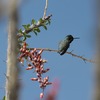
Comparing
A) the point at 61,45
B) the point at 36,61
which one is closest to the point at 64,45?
the point at 61,45

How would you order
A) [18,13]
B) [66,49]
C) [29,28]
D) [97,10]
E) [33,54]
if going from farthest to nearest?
1. [29,28]
2. [66,49]
3. [33,54]
4. [18,13]
5. [97,10]

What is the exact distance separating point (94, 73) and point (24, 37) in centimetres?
658

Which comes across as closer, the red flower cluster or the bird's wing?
the red flower cluster

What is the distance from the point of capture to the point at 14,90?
4.46ft

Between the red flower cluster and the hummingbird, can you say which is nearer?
the red flower cluster

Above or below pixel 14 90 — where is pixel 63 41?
above

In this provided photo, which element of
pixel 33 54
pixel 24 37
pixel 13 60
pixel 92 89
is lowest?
pixel 92 89

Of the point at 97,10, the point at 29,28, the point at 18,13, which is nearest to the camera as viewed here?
the point at 97,10

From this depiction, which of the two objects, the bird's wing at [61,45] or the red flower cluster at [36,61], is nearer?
the red flower cluster at [36,61]

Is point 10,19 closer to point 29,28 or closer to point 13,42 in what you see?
point 13,42

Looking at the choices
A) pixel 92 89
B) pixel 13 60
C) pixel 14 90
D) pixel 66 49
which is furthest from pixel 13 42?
pixel 66 49

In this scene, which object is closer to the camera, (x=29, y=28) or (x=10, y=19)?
(x=10, y=19)

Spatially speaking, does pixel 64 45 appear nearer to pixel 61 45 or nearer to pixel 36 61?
pixel 61 45

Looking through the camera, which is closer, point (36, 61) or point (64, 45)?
point (36, 61)
